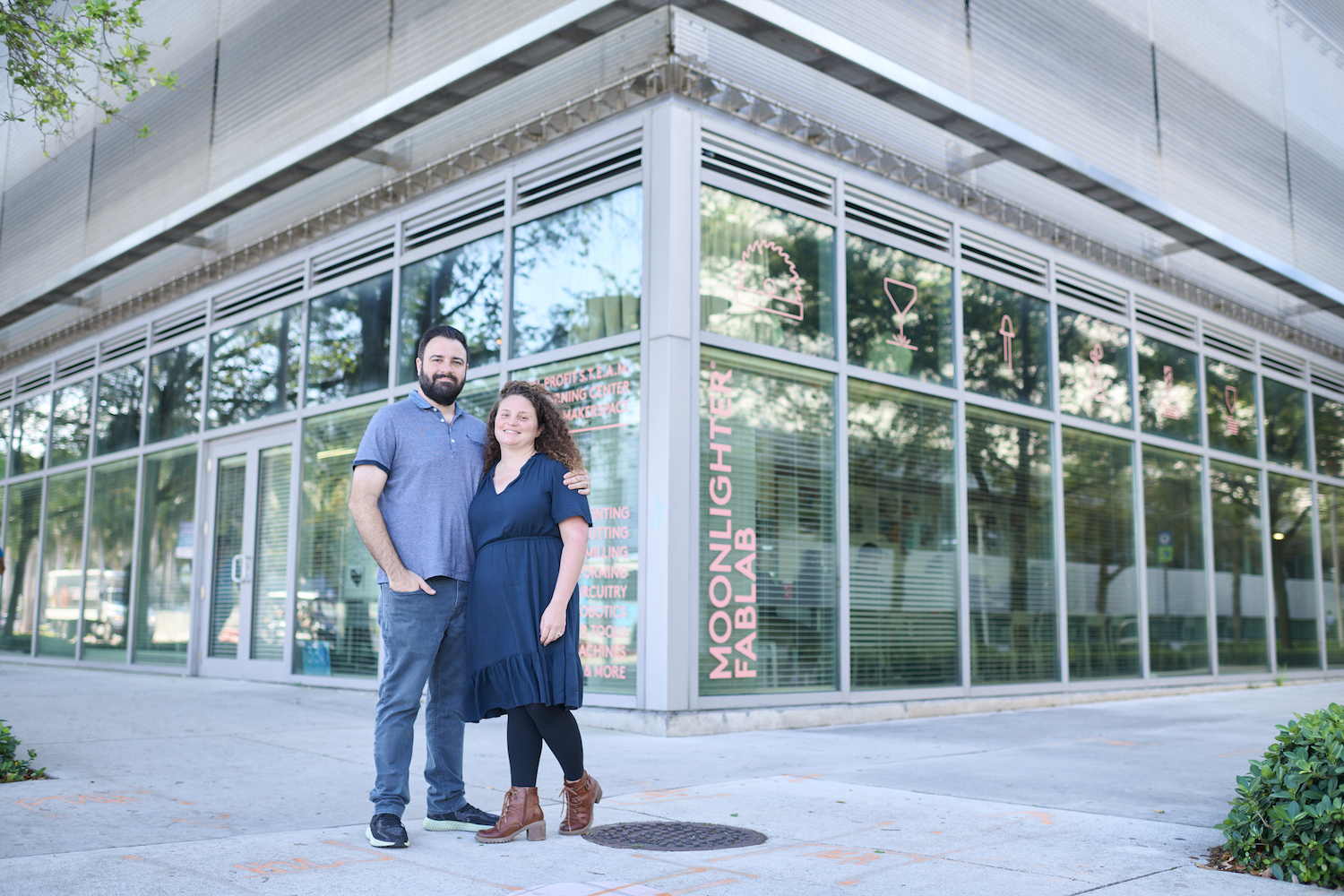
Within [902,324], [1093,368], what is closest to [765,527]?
[902,324]

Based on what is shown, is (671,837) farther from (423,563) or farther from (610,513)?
(610,513)

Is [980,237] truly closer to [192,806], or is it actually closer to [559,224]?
[559,224]

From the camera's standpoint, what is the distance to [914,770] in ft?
19.2

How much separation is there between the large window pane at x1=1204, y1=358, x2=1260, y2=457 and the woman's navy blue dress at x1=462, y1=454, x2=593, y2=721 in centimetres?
1154

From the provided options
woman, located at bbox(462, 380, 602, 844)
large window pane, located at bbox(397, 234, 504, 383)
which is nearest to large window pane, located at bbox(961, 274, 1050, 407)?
large window pane, located at bbox(397, 234, 504, 383)

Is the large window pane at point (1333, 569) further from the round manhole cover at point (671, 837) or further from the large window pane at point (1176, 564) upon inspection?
the round manhole cover at point (671, 837)

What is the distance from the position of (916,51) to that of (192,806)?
8365mm

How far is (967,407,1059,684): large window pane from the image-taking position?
9.91 m

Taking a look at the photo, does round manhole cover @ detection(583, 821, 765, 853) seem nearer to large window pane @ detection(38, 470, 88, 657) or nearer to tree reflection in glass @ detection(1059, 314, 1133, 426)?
tree reflection in glass @ detection(1059, 314, 1133, 426)

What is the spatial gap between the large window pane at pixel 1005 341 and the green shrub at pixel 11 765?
7.92 meters

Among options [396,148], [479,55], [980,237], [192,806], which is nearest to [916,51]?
[980,237]

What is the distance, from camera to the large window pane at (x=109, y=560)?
1345cm

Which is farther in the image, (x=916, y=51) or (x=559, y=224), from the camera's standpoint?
(x=916, y=51)

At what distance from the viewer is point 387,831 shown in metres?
3.73
